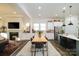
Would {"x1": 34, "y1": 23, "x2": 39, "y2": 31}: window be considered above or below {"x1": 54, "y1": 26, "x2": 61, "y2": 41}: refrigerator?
above

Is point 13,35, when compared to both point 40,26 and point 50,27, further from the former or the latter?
point 50,27

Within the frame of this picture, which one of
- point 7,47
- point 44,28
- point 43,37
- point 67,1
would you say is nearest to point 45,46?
point 43,37

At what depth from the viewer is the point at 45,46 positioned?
4496 millimetres

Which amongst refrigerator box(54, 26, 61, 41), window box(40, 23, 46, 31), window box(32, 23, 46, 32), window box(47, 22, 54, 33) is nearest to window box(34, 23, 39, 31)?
window box(32, 23, 46, 32)

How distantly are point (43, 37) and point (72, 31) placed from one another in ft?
2.64

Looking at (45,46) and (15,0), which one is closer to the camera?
(15,0)

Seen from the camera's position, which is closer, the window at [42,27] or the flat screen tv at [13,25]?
the window at [42,27]

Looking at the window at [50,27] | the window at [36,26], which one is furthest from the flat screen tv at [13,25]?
the window at [50,27]

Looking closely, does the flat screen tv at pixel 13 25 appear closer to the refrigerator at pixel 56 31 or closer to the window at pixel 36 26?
the window at pixel 36 26

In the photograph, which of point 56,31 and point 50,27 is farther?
point 56,31

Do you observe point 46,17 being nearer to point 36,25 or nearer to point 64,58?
point 36,25

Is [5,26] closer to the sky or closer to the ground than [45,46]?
closer to the sky

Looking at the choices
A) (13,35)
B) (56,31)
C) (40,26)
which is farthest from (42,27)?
(13,35)

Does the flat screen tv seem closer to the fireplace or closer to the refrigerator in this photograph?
the fireplace
